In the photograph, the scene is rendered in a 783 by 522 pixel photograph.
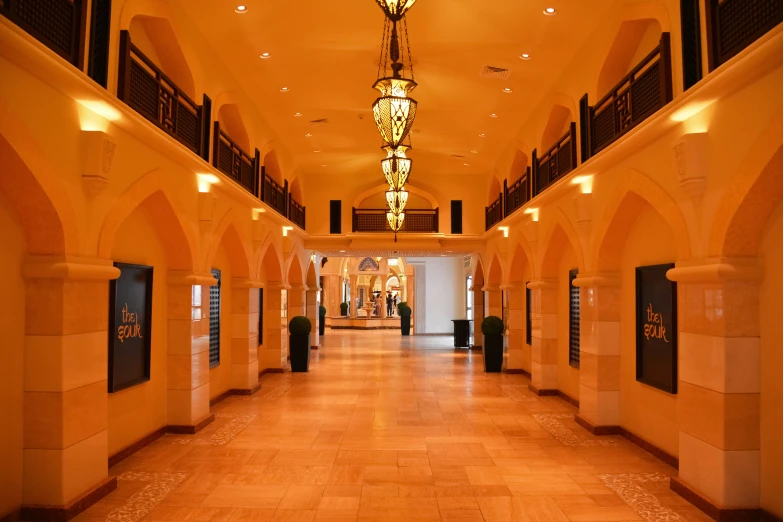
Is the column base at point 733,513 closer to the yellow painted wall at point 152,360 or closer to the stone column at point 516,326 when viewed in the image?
the yellow painted wall at point 152,360

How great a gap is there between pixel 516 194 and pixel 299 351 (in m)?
6.21

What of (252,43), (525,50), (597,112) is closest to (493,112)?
(525,50)

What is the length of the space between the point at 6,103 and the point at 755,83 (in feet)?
17.8

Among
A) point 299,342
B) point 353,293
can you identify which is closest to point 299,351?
point 299,342

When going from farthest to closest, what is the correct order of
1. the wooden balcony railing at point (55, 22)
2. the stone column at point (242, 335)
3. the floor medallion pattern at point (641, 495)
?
the stone column at point (242, 335), the floor medallion pattern at point (641, 495), the wooden balcony railing at point (55, 22)

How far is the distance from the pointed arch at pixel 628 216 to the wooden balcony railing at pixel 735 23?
146cm

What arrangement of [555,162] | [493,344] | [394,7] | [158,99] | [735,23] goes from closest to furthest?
[394,7]
[735,23]
[158,99]
[555,162]
[493,344]

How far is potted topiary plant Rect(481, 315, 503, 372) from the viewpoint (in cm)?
1376

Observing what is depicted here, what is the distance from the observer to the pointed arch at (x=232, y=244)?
869 centimetres

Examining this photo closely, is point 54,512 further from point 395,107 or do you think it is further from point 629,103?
point 629,103

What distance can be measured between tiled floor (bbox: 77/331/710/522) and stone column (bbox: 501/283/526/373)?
2.92 meters

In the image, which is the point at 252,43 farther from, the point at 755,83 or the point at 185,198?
the point at 755,83

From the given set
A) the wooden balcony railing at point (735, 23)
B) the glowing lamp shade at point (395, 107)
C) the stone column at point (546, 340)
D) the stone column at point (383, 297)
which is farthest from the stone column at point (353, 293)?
the wooden balcony railing at point (735, 23)

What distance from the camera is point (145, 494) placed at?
5469 mm
